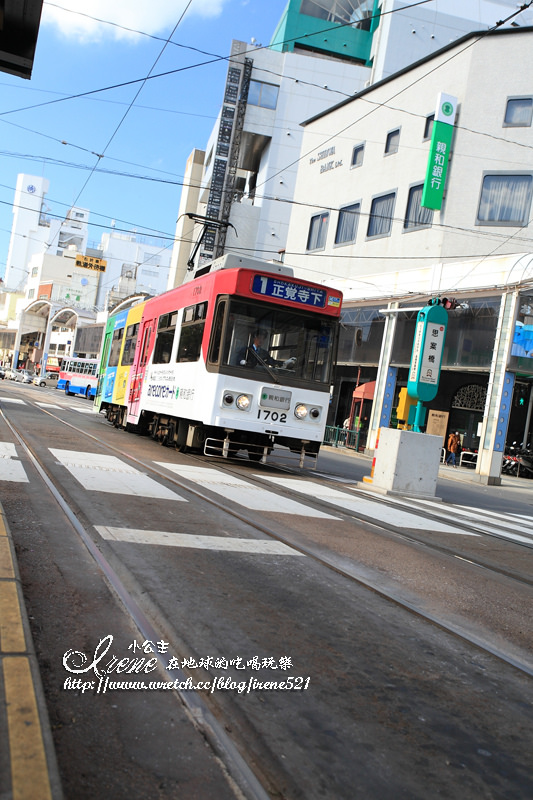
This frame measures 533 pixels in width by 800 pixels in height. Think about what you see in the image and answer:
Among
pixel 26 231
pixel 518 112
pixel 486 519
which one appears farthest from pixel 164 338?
pixel 26 231

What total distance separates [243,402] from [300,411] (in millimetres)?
1131

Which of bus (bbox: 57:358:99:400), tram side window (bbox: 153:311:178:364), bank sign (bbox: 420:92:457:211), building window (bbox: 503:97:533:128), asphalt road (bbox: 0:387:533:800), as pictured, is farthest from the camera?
bus (bbox: 57:358:99:400)

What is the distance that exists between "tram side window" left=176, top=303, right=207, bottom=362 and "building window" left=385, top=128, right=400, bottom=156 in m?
20.1

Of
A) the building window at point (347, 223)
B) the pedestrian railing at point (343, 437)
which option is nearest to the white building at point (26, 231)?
the building window at point (347, 223)

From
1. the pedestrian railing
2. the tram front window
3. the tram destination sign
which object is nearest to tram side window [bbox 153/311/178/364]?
the tram front window

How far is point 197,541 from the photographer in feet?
20.0

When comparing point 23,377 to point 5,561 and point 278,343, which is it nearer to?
point 278,343

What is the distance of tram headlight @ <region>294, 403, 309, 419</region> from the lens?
13367 millimetres

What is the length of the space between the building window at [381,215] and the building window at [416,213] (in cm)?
106

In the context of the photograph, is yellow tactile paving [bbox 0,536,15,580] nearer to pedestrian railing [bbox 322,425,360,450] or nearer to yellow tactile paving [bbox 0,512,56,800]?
yellow tactile paving [bbox 0,512,56,800]

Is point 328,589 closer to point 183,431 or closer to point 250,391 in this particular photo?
point 250,391

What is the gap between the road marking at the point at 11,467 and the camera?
7896 mm

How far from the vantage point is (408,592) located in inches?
215

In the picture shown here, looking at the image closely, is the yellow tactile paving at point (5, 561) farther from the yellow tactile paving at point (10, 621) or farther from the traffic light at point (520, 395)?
the traffic light at point (520, 395)
